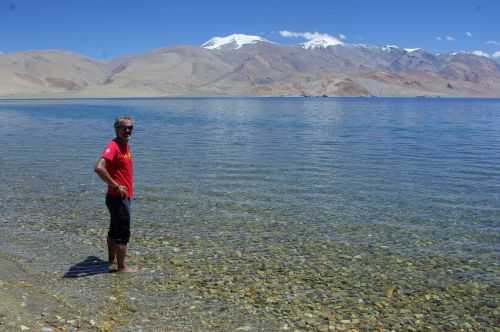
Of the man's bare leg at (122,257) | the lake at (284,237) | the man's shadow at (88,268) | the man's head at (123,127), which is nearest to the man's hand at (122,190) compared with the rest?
the man's head at (123,127)

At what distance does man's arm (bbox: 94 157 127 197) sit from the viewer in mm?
8898

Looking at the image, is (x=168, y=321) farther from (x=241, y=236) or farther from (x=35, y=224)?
(x=35, y=224)

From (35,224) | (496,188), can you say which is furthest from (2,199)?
(496,188)

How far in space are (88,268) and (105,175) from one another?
2601 mm

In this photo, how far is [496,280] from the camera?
→ 1045cm

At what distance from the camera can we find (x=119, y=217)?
9570 millimetres

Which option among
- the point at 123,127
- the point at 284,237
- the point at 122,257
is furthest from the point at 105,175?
the point at 284,237

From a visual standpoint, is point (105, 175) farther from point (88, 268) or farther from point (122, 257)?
point (88, 268)

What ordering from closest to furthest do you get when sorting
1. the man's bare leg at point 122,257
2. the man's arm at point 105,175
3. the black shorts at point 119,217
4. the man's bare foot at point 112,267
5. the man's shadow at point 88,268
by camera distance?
the man's arm at point 105,175 < the black shorts at point 119,217 < the man's bare leg at point 122,257 < the man's shadow at point 88,268 < the man's bare foot at point 112,267

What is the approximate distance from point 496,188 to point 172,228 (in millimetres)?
12836

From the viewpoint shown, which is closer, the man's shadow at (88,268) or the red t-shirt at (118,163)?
the red t-shirt at (118,163)

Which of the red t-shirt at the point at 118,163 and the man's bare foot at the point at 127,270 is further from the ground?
the red t-shirt at the point at 118,163

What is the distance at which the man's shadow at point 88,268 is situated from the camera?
1022 cm

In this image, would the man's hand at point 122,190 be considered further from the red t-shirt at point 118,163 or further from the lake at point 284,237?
the lake at point 284,237
